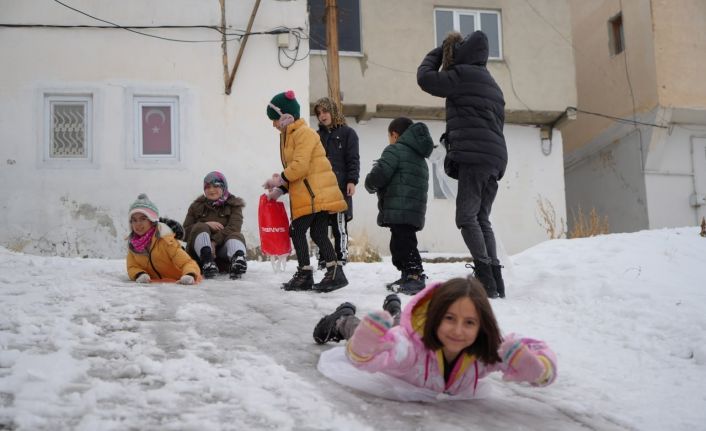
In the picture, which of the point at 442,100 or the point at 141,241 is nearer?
the point at 141,241

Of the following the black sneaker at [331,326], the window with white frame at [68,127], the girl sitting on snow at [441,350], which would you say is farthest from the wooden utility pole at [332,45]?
the girl sitting on snow at [441,350]

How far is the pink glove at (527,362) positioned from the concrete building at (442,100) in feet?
37.1

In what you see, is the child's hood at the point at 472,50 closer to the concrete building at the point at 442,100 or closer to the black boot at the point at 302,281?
the black boot at the point at 302,281

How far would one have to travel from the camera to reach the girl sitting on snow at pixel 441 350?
11.3 feet

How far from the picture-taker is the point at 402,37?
52.0 ft

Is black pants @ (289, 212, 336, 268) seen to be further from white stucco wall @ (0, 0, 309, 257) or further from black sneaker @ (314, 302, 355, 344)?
white stucco wall @ (0, 0, 309, 257)

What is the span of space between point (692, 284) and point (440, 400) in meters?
3.66

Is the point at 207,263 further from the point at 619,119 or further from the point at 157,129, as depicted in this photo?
the point at 619,119

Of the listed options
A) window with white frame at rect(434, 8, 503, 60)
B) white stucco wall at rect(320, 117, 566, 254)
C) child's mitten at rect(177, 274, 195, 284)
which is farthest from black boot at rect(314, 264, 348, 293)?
window with white frame at rect(434, 8, 503, 60)

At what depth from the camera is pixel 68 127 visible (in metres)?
12.4

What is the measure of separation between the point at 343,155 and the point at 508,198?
886 centimetres

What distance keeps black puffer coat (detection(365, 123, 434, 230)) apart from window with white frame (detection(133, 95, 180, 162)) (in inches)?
253

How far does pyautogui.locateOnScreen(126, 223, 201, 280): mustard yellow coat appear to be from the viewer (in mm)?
7172

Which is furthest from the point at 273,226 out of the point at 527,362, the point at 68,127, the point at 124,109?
the point at 68,127
